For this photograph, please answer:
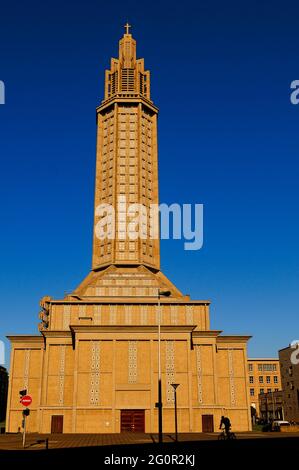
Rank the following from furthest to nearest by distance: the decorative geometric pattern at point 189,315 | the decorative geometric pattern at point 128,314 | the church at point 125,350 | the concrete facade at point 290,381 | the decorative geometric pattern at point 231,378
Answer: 1. the concrete facade at point 290,381
2. the decorative geometric pattern at point 189,315
3. the decorative geometric pattern at point 128,314
4. the decorative geometric pattern at point 231,378
5. the church at point 125,350

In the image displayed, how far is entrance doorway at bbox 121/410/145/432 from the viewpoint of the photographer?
54750 mm

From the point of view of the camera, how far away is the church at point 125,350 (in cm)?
5556

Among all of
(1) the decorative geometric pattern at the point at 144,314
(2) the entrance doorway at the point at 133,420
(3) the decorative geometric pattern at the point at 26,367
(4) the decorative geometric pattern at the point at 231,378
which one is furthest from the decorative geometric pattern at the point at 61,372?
(4) the decorative geometric pattern at the point at 231,378

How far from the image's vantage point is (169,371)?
188 ft

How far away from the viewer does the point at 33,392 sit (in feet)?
210

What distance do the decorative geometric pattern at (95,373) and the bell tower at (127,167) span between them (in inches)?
770

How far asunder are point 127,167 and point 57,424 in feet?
143

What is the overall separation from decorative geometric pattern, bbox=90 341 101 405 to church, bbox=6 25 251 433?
115 mm

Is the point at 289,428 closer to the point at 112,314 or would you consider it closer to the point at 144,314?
the point at 144,314

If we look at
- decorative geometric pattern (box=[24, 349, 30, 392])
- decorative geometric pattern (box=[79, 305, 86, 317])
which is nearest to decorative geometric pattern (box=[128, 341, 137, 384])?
decorative geometric pattern (box=[79, 305, 86, 317])

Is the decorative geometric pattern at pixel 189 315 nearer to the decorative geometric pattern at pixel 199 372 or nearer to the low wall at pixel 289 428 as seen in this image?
the decorative geometric pattern at pixel 199 372

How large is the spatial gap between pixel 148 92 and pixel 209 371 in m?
53.8
